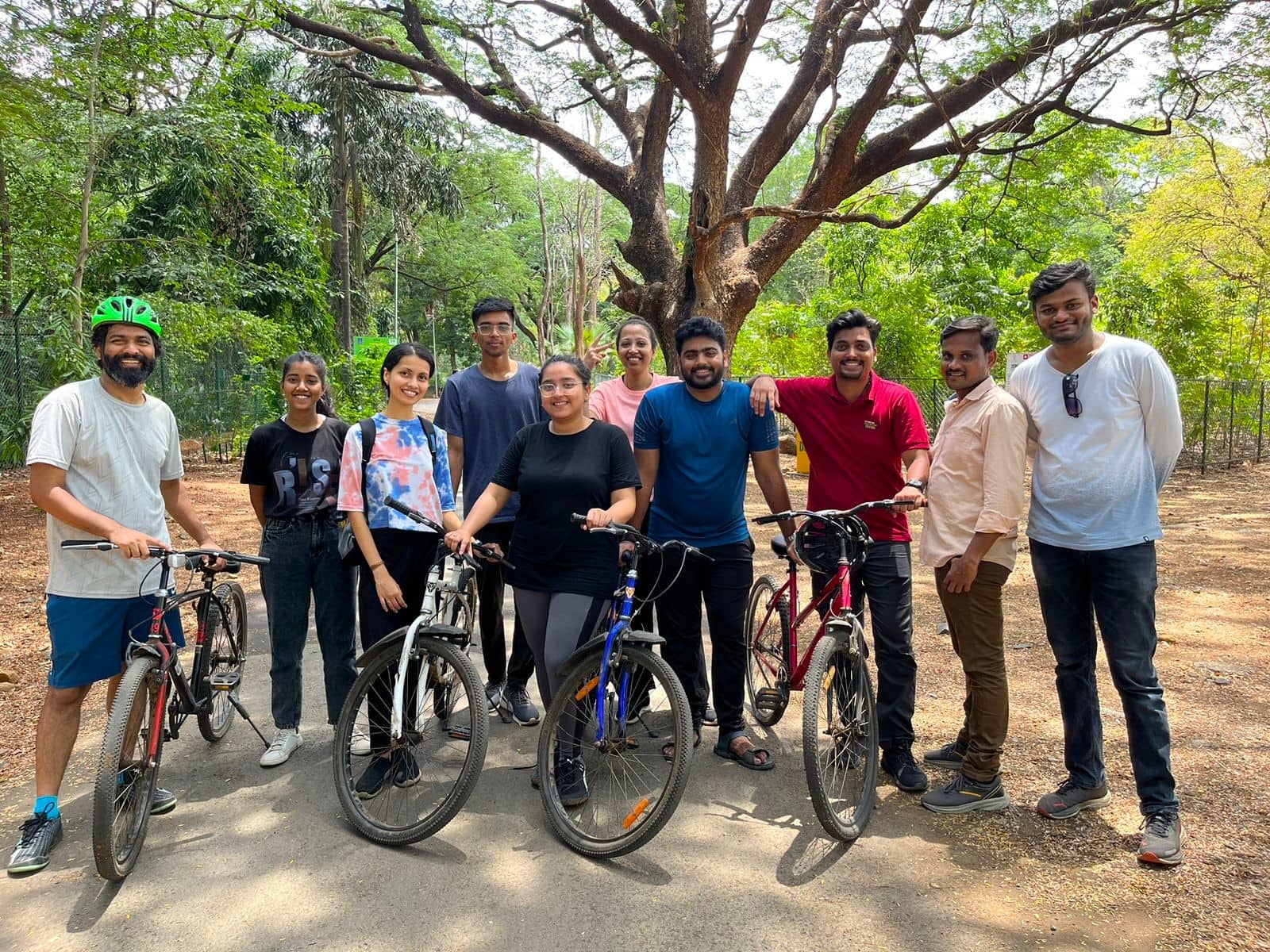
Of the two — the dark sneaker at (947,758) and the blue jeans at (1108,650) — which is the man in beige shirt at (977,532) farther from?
the dark sneaker at (947,758)

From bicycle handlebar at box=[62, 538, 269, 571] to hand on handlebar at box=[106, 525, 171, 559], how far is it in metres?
0.03

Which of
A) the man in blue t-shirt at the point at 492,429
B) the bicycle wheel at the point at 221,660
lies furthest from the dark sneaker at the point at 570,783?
the bicycle wheel at the point at 221,660

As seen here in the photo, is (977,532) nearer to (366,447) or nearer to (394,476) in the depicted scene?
(394,476)

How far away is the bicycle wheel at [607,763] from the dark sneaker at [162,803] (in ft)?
5.26

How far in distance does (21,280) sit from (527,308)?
29.3 meters

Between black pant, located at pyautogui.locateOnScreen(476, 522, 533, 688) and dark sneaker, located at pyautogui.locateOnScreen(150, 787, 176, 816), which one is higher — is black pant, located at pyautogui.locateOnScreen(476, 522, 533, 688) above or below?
above

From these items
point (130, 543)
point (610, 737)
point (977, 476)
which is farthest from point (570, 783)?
point (977, 476)

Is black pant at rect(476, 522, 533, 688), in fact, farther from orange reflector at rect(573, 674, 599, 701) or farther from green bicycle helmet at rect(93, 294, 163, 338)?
green bicycle helmet at rect(93, 294, 163, 338)

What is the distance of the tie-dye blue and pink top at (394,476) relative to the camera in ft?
12.4

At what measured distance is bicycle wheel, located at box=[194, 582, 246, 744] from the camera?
3.99 m

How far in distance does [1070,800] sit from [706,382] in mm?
2358

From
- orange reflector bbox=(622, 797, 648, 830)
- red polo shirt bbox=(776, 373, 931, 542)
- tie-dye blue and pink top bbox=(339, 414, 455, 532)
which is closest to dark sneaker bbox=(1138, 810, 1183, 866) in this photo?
red polo shirt bbox=(776, 373, 931, 542)

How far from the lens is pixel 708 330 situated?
3.99 m

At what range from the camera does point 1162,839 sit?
3230mm
